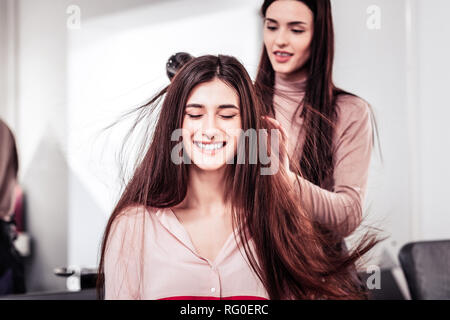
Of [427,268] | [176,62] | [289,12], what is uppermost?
[289,12]

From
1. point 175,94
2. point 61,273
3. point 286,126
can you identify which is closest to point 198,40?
point 175,94

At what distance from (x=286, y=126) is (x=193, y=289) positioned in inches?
17.1

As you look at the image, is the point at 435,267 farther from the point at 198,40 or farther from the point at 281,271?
the point at 198,40

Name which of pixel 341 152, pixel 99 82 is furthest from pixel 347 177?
pixel 99 82

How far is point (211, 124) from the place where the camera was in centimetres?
115

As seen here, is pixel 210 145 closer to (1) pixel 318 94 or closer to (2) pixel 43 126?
(1) pixel 318 94

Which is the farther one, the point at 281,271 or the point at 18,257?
the point at 18,257

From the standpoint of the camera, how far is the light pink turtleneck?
4.00 ft

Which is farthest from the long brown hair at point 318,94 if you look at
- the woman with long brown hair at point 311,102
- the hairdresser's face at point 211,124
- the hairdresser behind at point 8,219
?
the hairdresser behind at point 8,219

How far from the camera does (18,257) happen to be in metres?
1.30

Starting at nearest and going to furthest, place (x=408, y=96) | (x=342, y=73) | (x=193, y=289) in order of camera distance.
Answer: (x=193, y=289) < (x=342, y=73) < (x=408, y=96)

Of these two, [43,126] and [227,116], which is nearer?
[227,116]

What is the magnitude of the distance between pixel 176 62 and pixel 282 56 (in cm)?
25

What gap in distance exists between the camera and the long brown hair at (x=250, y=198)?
1.16 metres
